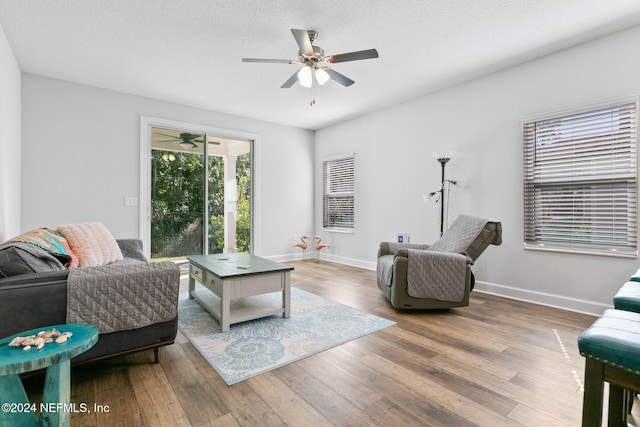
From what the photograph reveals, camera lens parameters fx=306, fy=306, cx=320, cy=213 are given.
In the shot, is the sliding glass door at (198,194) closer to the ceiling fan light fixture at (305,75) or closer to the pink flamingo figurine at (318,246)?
the pink flamingo figurine at (318,246)

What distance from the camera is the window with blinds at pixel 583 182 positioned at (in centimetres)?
276

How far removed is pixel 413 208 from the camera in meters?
4.49

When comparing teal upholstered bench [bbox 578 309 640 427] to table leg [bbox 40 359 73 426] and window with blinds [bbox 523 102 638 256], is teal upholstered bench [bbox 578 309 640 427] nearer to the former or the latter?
table leg [bbox 40 359 73 426]

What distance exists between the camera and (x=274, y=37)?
9.34 feet

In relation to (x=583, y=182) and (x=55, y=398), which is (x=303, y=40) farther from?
(x=583, y=182)

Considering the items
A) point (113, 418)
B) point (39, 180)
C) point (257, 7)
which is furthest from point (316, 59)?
point (39, 180)

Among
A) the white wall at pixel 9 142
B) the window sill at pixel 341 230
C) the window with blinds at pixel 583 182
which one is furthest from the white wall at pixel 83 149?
the window with blinds at pixel 583 182

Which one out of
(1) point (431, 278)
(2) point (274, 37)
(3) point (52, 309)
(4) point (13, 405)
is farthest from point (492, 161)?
(4) point (13, 405)

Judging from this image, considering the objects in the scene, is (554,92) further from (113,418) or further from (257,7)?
(113,418)

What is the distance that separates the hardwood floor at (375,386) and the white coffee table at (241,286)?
0.44 meters

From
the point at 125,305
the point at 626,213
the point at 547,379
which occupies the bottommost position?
the point at 547,379

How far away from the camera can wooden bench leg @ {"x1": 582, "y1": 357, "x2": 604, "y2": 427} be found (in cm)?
107

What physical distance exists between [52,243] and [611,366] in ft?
10.3

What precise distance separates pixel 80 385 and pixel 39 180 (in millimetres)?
3172
